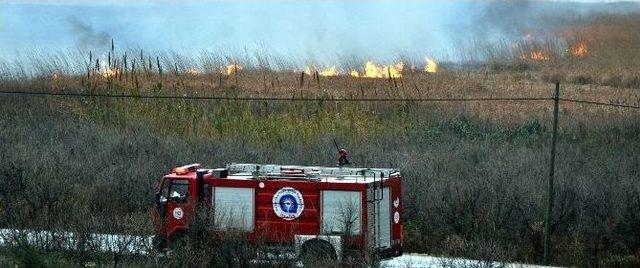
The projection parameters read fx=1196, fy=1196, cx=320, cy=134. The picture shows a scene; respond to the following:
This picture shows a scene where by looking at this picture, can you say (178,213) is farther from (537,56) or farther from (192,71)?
(537,56)

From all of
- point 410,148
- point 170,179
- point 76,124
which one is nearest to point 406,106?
point 410,148

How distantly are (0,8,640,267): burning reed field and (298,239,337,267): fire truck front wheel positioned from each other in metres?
1.04

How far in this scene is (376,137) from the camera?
27453 millimetres

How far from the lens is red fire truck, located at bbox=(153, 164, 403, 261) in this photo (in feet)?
55.1

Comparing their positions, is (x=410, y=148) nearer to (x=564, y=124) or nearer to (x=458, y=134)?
(x=458, y=134)

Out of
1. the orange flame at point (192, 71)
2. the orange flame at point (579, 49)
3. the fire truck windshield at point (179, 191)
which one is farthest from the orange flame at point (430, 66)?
the fire truck windshield at point (179, 191)

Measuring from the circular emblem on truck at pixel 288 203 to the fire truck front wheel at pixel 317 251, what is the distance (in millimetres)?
514

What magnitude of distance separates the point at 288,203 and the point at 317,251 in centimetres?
91

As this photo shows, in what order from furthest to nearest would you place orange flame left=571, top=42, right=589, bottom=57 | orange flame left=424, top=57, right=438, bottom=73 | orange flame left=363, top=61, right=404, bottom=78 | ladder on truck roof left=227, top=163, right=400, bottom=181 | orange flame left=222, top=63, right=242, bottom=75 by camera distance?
orange flame left=424, top=57, right=438, bottom=73
orange flame left=571, top=42, right=589, bottom=57
orange flame left=222, top=63, right=242, bottom=75
orange flame left=363, top=61, right=404, bottom=78
ladder on truck roof left=227, top=163, right=400, bottom=181

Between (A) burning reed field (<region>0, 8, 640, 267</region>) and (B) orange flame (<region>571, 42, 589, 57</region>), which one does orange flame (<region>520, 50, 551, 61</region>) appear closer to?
(A) burning reed field (<region>0, 8, 640, 267</region>)

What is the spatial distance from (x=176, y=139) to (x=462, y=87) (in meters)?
11.1

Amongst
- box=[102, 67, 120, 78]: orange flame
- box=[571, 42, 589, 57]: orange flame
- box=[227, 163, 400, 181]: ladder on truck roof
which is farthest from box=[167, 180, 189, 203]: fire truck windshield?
box=[571, 42, 589, 57]: orange flame

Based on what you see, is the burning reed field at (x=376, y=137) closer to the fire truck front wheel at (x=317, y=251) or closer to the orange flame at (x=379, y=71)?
the orange flame at (x=379, y=71)

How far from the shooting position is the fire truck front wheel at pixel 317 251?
16041 mm
